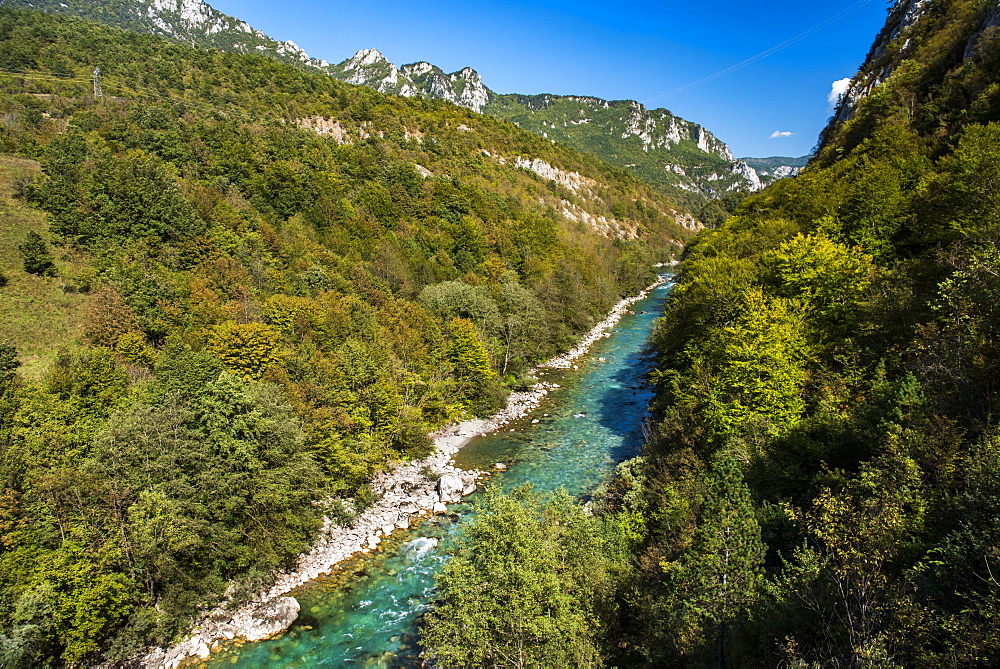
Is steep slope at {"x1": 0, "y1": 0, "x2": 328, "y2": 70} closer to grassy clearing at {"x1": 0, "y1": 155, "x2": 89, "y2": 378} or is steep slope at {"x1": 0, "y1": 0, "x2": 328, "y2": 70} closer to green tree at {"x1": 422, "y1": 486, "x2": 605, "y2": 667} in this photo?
grassy clearing at {"x1": 0, "y1": 155, "x2": 89, "y2": 378}

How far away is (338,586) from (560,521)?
11.6 m

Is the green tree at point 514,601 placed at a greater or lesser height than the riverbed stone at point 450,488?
greater

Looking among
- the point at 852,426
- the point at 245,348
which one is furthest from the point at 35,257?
the point at 852,426

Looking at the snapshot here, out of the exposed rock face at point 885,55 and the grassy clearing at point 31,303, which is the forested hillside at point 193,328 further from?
the exposed rock face at point 885,55

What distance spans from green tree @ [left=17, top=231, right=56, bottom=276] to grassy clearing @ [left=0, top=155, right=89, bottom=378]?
40 centimetres

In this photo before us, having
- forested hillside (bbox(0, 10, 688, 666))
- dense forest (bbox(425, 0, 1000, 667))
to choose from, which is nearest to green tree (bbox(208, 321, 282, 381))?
forested hillside (bbox(0, 10, 688, 666))

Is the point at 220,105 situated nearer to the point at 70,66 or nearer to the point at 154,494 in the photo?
the point at 70,66

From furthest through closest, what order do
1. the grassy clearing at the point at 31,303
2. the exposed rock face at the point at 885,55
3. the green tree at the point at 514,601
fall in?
Result: 1. the exposed rock face at the point at 885,55
2. the grassy clearing at the point at 31,303
3. the green tree at the point at 514,601

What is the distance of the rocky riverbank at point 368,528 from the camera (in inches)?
719

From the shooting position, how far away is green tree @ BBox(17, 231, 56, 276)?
27125mm

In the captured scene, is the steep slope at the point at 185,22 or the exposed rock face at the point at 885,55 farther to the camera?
the steep slope at the point at 185,22

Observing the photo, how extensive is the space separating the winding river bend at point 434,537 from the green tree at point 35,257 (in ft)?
80.9

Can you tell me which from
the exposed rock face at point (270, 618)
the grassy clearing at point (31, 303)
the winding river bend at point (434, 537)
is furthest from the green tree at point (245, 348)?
the winding river bend at point (434, 537)

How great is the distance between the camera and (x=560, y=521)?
16375 mm
